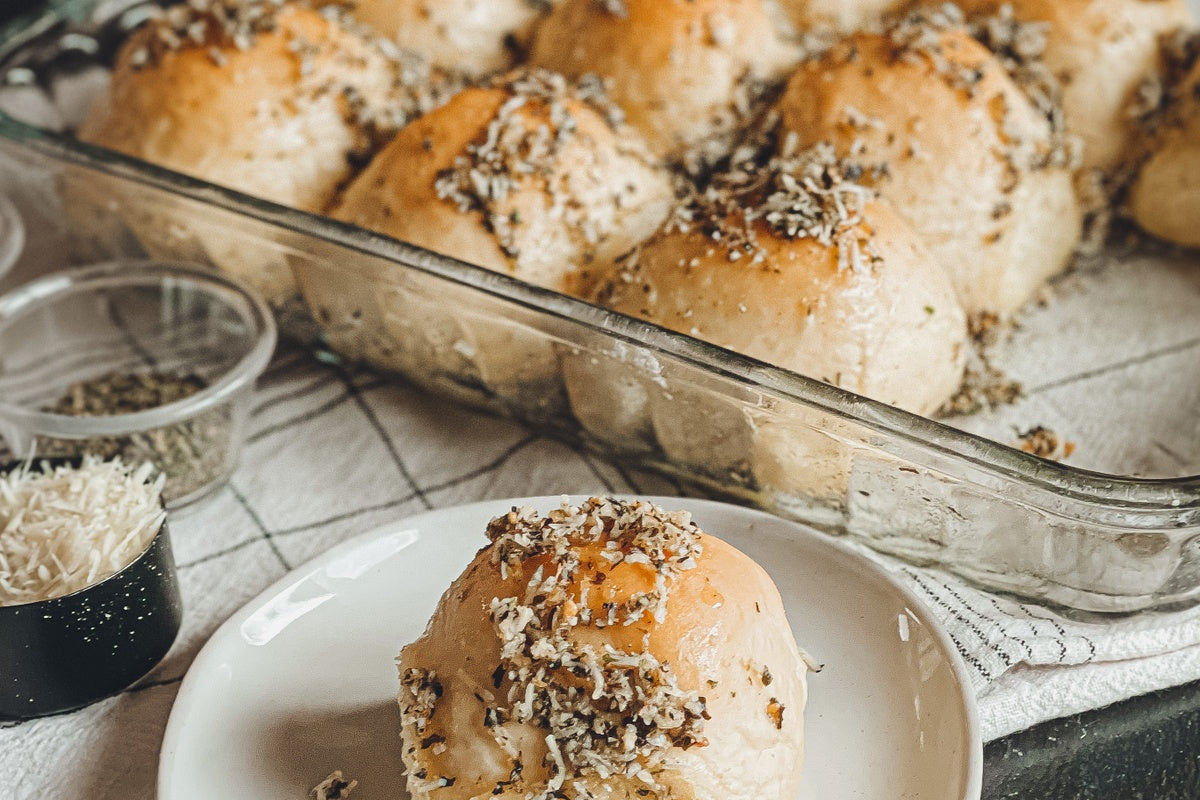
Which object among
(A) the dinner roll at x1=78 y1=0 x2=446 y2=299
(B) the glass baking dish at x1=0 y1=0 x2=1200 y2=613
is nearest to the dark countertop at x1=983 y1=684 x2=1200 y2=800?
(B) the glass baking dish at x1=0 y1=0 x2=1200 y2=613

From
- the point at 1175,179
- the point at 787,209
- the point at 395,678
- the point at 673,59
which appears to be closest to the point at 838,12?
the point at 673,59

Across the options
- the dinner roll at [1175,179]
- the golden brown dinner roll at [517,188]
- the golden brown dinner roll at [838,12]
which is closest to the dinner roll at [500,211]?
the golden brown dinner roll at [517,188]

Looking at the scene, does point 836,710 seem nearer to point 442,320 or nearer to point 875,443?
point 875,443

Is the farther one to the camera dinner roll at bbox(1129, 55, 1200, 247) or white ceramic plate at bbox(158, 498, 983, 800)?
dinner roll at bbox(1129, 55, 1200, 247)

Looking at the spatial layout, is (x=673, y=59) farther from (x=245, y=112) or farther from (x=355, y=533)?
(x=355, y=533)

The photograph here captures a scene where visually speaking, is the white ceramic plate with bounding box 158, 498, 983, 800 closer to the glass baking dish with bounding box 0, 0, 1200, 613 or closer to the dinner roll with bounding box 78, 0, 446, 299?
the glass baking dish with bounding box 0, 0, 1200, 613
